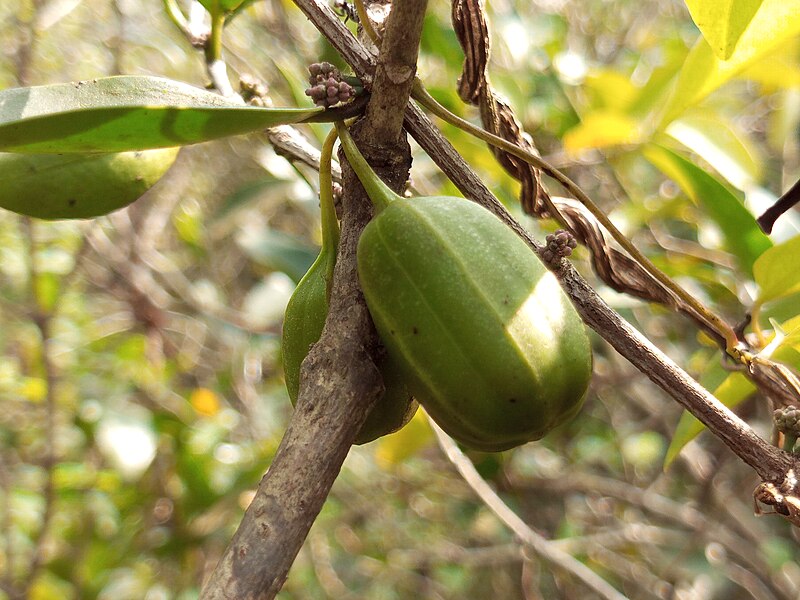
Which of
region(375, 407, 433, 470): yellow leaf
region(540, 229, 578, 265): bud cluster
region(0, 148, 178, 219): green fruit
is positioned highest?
region(540, 229, 578, 265): bud cluster

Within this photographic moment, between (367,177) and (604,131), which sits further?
(604,131)

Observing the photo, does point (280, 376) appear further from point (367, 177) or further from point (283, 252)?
point (367, 177)

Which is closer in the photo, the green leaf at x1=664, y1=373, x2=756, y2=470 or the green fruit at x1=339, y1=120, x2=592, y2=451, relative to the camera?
the green fruit at x1=339, y1=120, x2=592, y2=451

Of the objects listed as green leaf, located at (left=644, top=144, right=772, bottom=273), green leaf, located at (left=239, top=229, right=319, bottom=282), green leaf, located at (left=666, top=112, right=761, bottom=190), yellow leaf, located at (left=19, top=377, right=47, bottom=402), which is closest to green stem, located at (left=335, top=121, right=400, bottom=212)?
green leaf, located at (left=644, top=144, right=772, bottom=273)

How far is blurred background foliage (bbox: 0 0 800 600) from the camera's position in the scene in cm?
170

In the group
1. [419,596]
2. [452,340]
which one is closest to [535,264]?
[452,340]

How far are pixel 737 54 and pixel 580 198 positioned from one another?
0.37m

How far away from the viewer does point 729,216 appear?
3.55ft

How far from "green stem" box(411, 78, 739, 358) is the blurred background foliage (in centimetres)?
39

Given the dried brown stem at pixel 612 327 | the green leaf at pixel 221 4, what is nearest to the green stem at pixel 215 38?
the green leaf at pixel 221 4

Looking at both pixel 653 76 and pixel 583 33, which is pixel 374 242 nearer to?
pixel 653 76

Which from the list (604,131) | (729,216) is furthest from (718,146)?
(729,216)

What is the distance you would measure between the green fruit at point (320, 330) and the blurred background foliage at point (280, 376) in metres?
0.46

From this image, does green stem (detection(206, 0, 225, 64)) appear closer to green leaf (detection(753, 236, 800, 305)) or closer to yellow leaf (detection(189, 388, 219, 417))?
green leaf (detection(753, 236, 800, 305))
